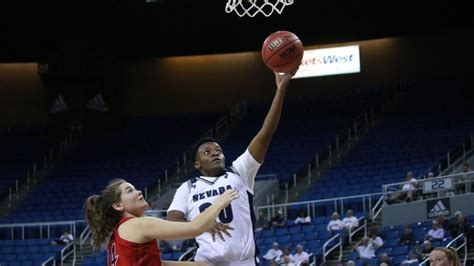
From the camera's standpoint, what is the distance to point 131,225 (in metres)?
5.74

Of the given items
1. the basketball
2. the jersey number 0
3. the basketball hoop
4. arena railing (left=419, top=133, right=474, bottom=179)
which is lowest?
arena railing (left=419, top=133, right=474, bottom=179)

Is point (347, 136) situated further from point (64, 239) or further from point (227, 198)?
point (227, 198)

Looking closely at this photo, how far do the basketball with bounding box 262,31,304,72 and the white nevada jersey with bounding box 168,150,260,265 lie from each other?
2.72ft

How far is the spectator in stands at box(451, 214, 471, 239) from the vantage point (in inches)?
725

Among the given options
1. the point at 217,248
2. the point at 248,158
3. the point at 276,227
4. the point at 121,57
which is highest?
the point at 121,57

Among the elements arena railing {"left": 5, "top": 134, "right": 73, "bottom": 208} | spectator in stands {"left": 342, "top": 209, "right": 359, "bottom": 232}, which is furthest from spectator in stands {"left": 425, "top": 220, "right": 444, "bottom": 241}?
arena railing {"left": 5, "top": 134, "right": 73, "bottom": 208}

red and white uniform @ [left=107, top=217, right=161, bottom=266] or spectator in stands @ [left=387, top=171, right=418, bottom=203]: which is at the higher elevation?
red and white uniform @ [left=107, top=217, right=161, bottom=266]

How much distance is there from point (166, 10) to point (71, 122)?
19.7ft

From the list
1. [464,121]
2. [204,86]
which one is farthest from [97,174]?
[464,121]

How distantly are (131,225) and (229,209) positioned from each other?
1.21 m

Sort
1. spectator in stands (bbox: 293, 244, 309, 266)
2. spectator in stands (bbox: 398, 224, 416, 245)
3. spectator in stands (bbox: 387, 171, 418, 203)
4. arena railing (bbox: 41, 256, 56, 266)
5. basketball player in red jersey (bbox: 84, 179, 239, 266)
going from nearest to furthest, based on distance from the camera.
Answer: basketball player in red jersey (bbox: 84, 179, 239, 266), spectator in stands (bbox: 398, 224, 416, 245), spectator in stands (bbox: 293, 244, 309, 266), spectator in stands (bbox: 387, 171, 418, 203), arena railing (bbox: 41, 256, 56, 266)

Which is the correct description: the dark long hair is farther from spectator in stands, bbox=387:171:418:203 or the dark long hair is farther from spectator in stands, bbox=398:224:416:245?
spectator in stands, bbox=387:171:418:203

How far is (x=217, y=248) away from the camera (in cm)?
675

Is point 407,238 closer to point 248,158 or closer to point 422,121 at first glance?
point 422,121
